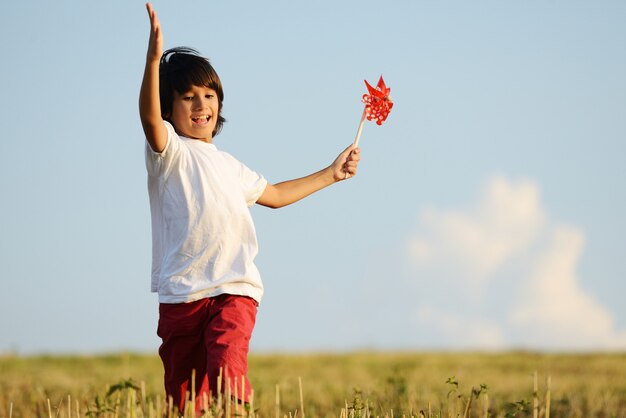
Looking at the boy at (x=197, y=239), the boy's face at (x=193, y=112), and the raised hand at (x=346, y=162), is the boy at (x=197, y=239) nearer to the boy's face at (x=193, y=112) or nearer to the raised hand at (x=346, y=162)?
the boy's face at (x=193, y=112)

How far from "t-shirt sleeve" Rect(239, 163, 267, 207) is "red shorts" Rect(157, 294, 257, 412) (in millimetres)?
566

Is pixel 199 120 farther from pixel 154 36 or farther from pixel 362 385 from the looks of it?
pixel 362 385

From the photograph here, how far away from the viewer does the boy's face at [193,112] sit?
14.5 feet

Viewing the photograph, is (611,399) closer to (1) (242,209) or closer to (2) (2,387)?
(1) (242,209)

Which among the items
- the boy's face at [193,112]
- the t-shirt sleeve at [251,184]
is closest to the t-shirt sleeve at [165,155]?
the boy's face at [193,112]

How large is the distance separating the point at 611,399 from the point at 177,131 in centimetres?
447

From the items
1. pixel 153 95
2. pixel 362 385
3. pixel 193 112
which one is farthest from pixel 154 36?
pixel 362 385

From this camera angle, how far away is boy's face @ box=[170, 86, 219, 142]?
4418 mm

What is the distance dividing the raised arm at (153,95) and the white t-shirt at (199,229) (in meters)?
0.09

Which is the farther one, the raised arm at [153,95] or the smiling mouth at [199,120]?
the smiling mouth at [199,120]

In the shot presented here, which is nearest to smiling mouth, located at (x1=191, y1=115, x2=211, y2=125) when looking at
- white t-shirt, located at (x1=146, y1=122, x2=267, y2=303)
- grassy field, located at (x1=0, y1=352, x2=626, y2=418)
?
white t-shirt, located at (x1=146, y1=122, x2=267, y2=303)

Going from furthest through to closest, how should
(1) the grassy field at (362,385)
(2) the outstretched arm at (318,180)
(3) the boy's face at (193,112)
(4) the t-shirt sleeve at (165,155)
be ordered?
(1) the grassy field at (362,385) → (2) the outstretched arm at (318,180) → (3) the boy's face at (193,112) → (4) the t-shirt sleeve at (165,155)

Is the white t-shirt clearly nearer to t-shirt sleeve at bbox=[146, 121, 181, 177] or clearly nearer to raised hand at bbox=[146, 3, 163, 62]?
t-shirt sleeve at bbox=[146, 121, 181, 177]

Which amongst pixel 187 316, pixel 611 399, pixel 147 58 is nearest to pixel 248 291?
A: pixel 187 316
